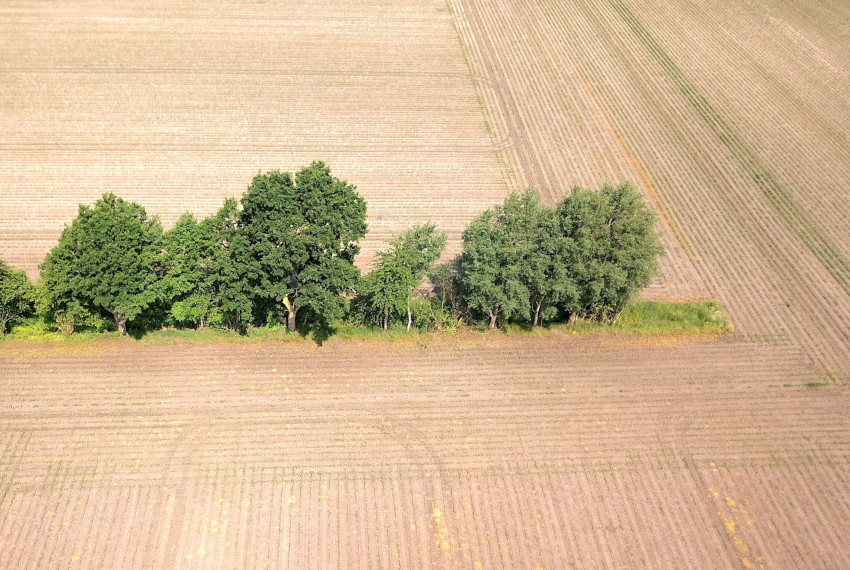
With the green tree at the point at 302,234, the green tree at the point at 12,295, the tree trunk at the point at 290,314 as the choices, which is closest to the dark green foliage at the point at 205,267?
the green tree at the point at 302,234

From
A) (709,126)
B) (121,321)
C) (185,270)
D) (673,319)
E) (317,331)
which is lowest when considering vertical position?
(317,331)

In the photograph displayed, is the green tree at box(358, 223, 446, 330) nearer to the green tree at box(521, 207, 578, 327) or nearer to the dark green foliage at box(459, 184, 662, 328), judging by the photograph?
the dark green foliage at box(459, 184, 662, 328)

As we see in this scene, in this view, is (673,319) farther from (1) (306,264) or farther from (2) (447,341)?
(1) (306,264)

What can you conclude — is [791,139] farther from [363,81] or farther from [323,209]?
[323,209]

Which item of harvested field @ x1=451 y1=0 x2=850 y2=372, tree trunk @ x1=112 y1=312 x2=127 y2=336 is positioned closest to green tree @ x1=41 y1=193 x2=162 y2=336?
tree trunk @ x1=112 y1=312 x2=127 y2=336

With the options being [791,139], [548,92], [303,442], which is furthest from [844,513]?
[548,92]

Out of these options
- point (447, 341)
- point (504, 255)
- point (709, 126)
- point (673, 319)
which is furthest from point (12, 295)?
point (709, 126)
